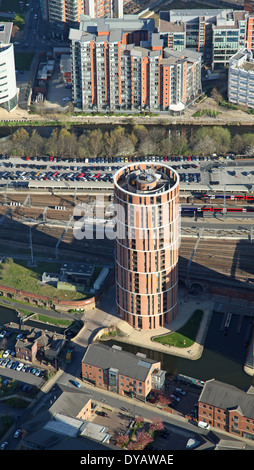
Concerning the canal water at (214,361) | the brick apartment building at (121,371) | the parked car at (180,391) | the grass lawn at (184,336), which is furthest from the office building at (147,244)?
the parked car at (180,391)

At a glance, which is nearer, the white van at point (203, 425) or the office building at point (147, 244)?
the white van at point (203, 425)

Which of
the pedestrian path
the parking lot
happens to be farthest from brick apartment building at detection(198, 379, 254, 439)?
the parking lot

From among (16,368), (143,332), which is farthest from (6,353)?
(143,332)

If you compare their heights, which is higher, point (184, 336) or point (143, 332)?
point (184, 336)

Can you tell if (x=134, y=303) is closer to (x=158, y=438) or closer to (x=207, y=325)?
(x=207, y=325)

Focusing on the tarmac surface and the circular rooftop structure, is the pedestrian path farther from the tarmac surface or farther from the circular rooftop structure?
the circular rooftop structure

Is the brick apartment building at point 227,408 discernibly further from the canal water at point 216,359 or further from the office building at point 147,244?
the office building at point 147,244

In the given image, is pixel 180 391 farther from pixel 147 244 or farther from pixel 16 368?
pixel 16 368
